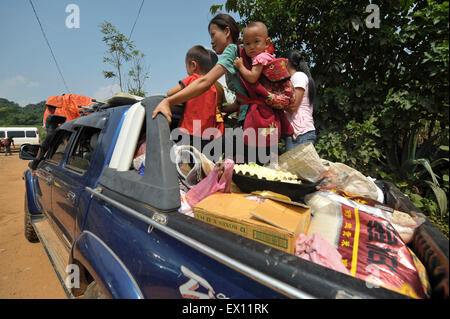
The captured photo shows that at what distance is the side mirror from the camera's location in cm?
295

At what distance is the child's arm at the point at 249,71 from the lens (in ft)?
5.33

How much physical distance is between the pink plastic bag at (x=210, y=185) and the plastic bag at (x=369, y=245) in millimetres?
580

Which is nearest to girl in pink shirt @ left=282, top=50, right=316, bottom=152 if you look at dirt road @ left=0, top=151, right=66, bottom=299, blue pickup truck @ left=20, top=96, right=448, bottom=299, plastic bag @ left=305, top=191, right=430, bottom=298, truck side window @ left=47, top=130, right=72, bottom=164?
plastic bag @ left=305, top=191, right=430, bottom=298

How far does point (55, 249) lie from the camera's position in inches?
80.8

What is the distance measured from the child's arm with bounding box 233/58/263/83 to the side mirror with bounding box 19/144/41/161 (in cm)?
306

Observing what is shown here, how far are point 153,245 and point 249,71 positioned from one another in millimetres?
1351

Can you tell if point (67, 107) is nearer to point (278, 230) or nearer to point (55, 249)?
point (55, 249)

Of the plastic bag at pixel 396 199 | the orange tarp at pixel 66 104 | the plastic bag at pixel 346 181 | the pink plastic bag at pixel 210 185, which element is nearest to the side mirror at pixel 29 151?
the orange tarp at pixel 66 104

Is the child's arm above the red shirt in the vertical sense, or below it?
above

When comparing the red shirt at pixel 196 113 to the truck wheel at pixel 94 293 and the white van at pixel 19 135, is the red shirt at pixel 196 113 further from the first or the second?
the white van at pixel 19 135

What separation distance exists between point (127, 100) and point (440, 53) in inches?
86.9

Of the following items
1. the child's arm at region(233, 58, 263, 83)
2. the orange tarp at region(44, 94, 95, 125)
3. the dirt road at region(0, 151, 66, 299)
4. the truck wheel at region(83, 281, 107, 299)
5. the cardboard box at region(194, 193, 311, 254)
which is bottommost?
the dirt road at region(0, 151, 66, 299)

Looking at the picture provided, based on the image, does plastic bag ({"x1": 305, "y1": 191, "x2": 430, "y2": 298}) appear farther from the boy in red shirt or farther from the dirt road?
the dirt road
